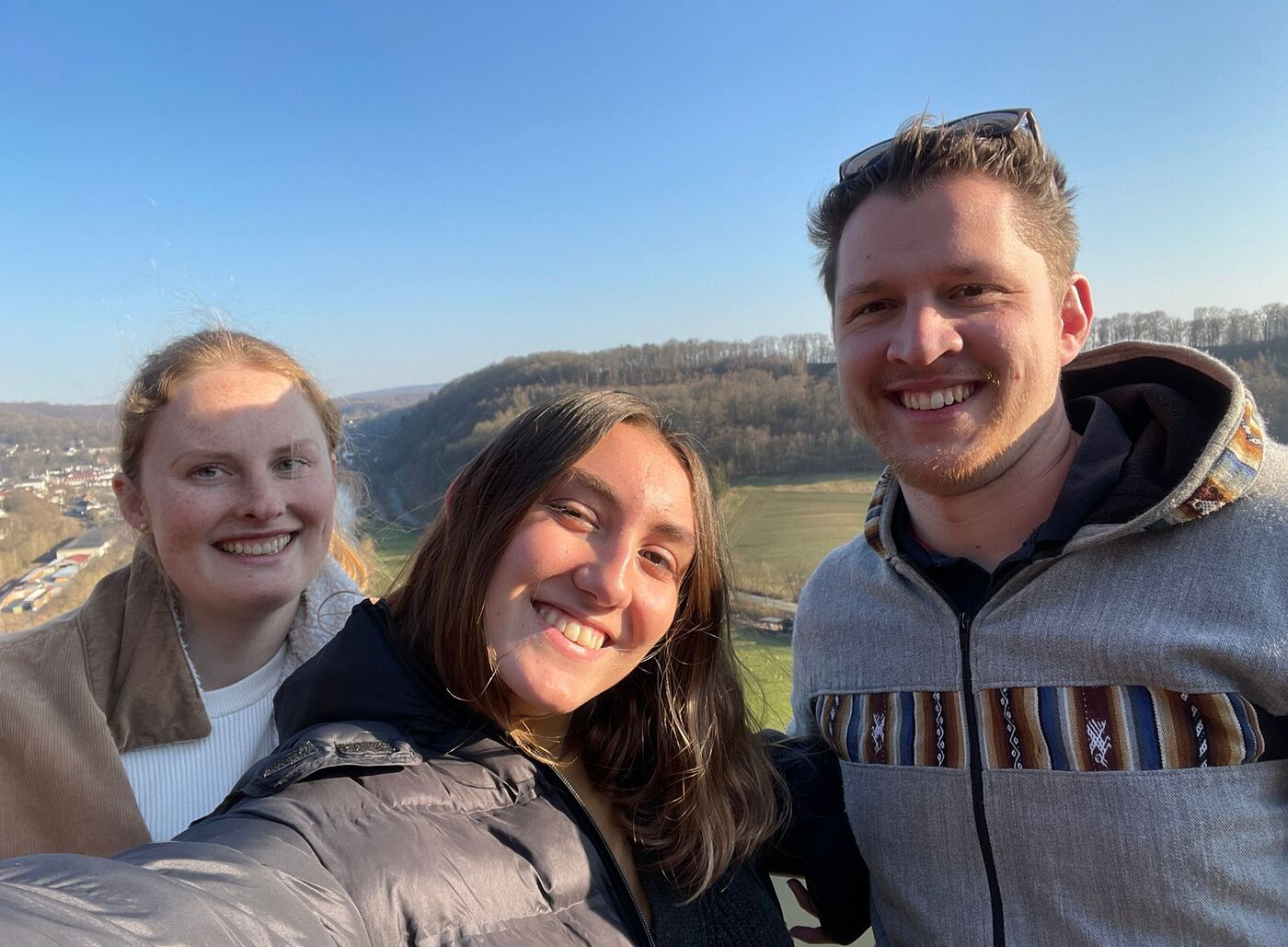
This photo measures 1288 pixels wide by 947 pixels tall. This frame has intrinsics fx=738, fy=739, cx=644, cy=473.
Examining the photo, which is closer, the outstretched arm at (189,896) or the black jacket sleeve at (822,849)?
the outstretched arm at (189,896)

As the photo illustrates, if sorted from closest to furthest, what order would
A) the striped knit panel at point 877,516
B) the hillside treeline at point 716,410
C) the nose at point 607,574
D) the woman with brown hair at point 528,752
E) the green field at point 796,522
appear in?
the woman with brown hair at point 528,752, the nose at point 607,574, the striped knit panel at point 877,516, the hillside treeline at point 716,410, the green field at point 796,522

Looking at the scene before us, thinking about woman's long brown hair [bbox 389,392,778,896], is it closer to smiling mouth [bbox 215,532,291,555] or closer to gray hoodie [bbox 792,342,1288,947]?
gray hoodie [bbox 792,342,1288,947]

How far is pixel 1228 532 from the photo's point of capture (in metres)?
1.81

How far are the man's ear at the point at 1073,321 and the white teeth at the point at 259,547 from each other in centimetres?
244

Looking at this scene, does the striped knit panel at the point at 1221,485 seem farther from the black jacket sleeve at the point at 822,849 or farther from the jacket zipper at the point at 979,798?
the black jacket sleeve at the point at 822,849

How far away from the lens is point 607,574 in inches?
61.2

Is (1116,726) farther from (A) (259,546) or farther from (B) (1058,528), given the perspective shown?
(A) (259,546)

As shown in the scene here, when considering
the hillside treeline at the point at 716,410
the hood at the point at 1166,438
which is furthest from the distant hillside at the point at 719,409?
the hood at the point at 1166,438

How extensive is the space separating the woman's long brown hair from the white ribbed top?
81 centimetres

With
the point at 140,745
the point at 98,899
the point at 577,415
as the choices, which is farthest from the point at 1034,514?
the point at 140,745

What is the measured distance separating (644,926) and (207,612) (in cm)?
162

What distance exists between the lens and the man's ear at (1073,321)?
7.40ft

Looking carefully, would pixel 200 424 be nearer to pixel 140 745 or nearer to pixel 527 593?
pixel 140 745

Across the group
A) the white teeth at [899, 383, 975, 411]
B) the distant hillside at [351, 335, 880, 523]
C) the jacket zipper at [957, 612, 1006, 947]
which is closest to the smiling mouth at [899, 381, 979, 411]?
the white teeth at [899, 383, 975, 411]
